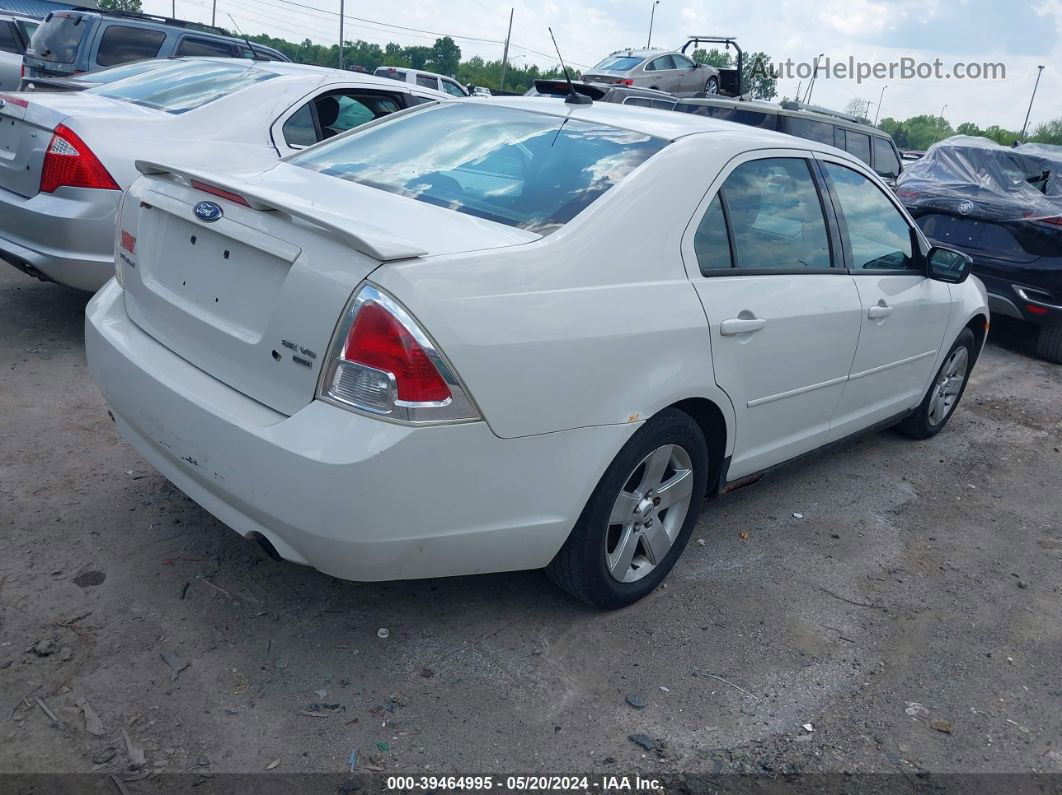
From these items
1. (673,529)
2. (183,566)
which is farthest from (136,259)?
(673,529)

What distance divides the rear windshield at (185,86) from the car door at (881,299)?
3693mm

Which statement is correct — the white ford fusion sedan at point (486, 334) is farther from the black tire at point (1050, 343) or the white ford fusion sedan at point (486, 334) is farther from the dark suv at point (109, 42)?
the dark suv at point (109, 42)

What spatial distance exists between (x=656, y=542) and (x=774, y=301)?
3.33 feet

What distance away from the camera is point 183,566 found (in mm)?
3205

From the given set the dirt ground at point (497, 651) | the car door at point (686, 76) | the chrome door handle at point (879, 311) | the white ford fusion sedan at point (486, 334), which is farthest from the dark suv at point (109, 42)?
the car door at point (686, 76)

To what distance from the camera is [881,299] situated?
4.16 metres

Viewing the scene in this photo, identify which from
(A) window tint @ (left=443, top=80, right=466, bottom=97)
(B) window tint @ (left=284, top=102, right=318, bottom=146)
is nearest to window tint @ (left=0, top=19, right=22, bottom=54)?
(A) window tint @ (left=443, top=80, right=466, bottom=97)

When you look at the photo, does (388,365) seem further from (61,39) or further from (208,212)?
(61,39)

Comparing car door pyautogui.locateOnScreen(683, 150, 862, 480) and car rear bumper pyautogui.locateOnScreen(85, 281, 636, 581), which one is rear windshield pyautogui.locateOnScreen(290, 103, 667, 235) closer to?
car door pyautogui.locateOnScreen(683, 150, 862, 480)

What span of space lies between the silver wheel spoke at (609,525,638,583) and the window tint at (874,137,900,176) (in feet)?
35.1

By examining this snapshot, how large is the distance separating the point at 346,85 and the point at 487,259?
12.9 ft

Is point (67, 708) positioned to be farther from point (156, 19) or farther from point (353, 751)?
point (156, 19)

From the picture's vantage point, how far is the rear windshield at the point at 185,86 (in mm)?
5617

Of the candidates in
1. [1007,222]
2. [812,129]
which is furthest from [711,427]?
[812,129]
